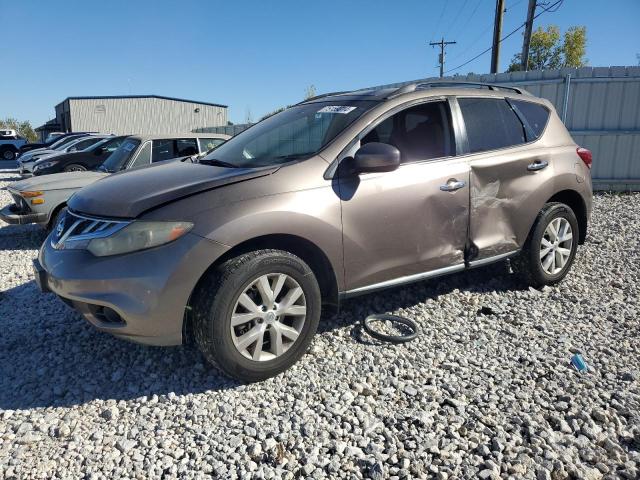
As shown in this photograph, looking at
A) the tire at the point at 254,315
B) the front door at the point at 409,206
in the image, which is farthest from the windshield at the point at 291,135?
the tire at the point at 254,315

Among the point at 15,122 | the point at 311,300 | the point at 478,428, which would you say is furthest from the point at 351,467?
the point at 15,122

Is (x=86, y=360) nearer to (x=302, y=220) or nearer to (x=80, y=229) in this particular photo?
(x=80, y=229)

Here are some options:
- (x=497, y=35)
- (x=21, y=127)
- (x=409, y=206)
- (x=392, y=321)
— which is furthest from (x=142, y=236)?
(x=21, y=127)

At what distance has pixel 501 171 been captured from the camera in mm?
3883

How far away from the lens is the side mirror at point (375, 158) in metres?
3.02

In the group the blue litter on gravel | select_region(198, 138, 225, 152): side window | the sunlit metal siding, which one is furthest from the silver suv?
the sunlit metal siding

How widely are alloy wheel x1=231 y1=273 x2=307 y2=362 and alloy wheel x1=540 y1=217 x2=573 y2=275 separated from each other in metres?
2.56

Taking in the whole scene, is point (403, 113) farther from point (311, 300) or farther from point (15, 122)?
point (15, 122)

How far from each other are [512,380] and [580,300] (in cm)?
174

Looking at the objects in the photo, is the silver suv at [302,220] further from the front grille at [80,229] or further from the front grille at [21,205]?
the front grille at [21,205]

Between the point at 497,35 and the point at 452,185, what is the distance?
16.5m

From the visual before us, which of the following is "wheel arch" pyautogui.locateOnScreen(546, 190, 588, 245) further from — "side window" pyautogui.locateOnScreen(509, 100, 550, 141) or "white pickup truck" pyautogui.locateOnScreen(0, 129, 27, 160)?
"white pickup truck" pyautogui.locateOnScreen(0, 129, 27, 160)

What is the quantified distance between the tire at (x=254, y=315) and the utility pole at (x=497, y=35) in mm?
17036

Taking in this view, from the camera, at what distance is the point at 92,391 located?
2.92 m
